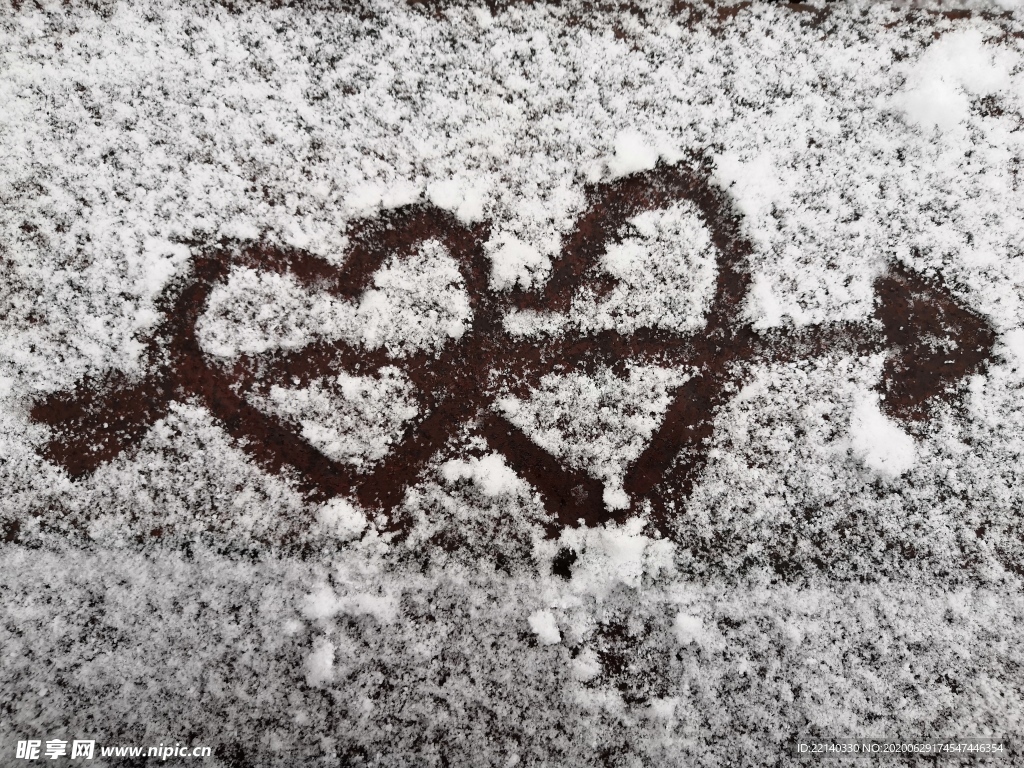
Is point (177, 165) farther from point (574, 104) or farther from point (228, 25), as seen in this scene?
point (574, 104)

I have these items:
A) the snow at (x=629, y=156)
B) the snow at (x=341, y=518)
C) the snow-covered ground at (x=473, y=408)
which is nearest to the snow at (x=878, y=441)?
the snow-covered ground at (x=473, y=408)

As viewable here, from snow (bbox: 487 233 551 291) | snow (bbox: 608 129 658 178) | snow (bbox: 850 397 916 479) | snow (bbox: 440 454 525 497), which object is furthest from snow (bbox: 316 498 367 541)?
snow (bbox: 850 397 916 479)

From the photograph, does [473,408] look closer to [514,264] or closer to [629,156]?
[514,264]

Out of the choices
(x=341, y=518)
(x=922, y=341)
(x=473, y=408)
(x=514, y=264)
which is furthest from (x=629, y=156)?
(x=341, y=518)

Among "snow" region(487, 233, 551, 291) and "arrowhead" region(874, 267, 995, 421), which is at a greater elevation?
"arrowhead" region(874, 267, 995, 421)

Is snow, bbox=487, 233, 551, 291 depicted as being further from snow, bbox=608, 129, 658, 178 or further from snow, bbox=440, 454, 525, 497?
snow, bbox=440, 454, 525, 497

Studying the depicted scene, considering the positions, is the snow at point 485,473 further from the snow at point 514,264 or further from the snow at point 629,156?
Result: the snow at point 629,156

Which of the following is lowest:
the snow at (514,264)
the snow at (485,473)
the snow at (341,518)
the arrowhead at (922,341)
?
the snow at (341,518)

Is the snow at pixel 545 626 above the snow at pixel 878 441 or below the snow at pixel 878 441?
below
